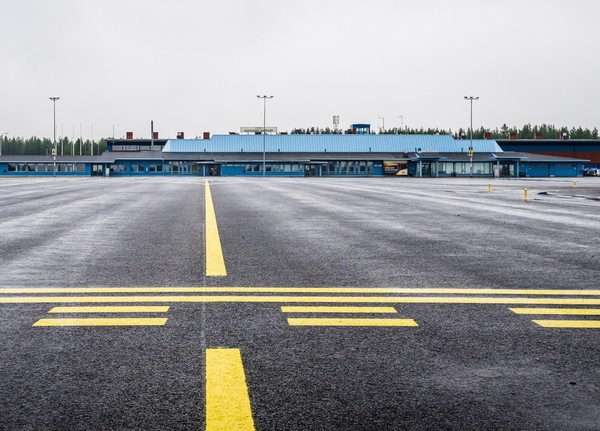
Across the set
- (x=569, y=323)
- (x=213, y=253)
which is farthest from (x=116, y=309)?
(x=213, y=253)

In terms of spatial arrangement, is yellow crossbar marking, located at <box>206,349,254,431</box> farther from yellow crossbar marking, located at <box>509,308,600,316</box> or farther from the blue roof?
the blue roof

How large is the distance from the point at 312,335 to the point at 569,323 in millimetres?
2362

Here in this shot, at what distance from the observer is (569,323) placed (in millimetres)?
5949

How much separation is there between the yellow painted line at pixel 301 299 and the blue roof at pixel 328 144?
4463 inches

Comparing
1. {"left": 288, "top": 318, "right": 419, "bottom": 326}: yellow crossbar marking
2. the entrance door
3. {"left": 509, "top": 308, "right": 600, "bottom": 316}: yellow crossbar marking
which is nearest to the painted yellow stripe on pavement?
{"left": 509, "top": 308, "right": 600, "bottom": 316}: yellow crossbar marking

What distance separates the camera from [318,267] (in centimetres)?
930

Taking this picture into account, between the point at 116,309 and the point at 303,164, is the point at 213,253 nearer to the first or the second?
the point at 116,309

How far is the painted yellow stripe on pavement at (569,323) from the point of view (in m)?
5.84

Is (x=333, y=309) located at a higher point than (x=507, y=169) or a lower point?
lower

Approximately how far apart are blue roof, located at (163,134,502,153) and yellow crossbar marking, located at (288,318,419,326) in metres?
115

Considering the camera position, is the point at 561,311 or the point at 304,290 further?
the point at 304,290

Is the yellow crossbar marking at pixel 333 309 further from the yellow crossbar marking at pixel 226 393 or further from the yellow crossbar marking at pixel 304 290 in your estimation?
the yellow crossbar marking at pixel 226 393

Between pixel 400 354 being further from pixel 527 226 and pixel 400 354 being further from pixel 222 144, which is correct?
pixel 222 144

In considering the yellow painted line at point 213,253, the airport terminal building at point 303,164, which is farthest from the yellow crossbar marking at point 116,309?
the airport terminal building at point 303,164
